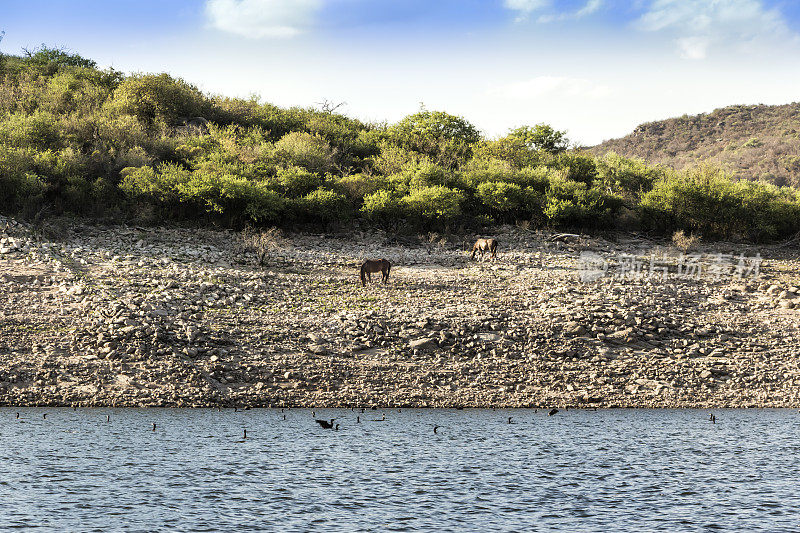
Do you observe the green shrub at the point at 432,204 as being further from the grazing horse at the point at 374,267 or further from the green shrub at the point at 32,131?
the green shrub at the point at 32,131

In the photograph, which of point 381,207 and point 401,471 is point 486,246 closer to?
point 381,207

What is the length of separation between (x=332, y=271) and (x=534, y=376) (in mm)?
10252

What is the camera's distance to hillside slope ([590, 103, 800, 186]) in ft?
278

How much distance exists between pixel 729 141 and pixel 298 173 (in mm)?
84264

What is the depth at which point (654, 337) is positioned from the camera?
22.1 metres

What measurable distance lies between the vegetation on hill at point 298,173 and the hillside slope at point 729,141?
147 feet

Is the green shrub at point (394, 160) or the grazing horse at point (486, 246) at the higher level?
the green shrub at point (394, 160)

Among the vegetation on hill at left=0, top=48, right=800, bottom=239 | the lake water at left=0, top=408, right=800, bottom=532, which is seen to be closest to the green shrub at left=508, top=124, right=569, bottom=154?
the vegetation on hill at left=0, top=48, right=800, bottom=239

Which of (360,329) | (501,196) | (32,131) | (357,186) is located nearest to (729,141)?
(501,196)

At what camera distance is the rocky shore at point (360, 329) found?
60.9 feet

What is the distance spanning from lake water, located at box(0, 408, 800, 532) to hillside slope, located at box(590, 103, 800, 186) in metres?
71.6

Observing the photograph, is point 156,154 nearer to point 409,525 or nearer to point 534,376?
point 534,376

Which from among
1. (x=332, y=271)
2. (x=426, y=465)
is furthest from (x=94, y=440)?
(x=332, y=271)

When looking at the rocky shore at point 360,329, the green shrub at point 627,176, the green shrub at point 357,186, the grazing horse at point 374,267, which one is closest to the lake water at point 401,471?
the rocky shore at point 360,329
